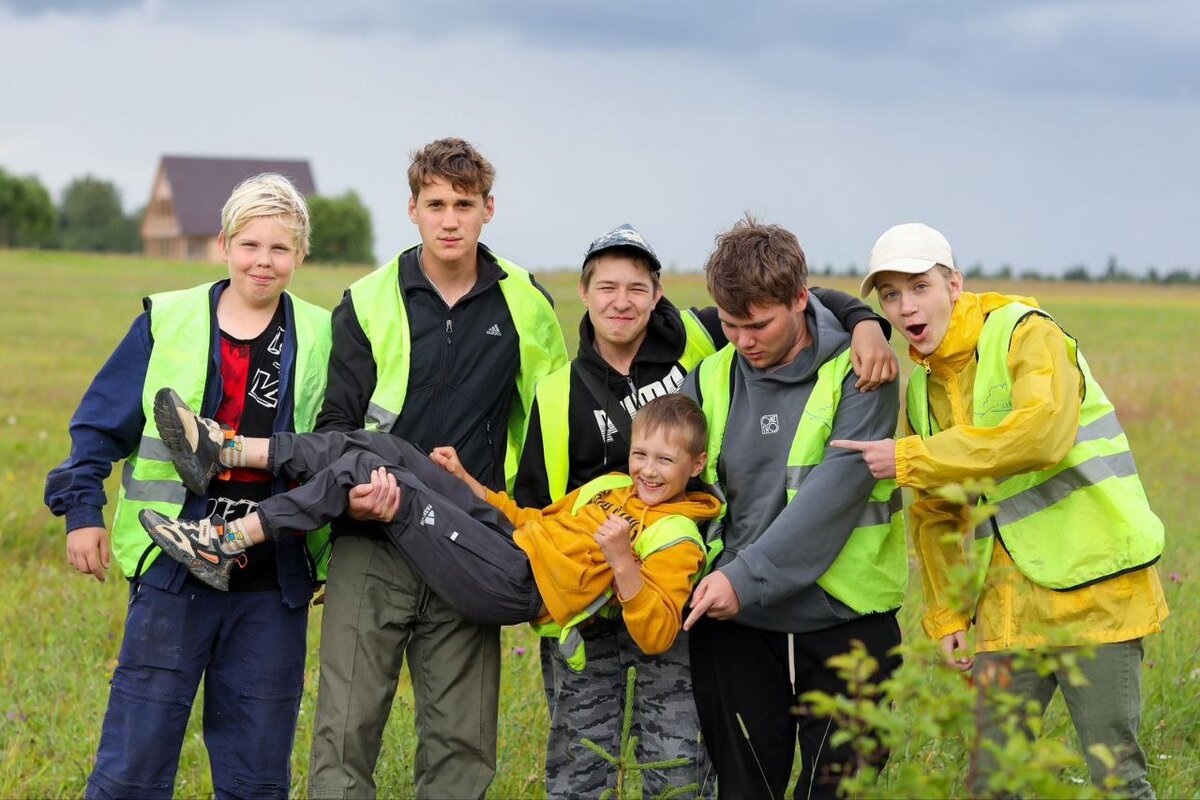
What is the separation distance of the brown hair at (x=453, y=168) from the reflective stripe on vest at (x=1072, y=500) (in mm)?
1928

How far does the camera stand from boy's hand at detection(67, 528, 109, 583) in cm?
452

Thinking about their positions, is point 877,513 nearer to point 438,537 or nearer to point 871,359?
point 871,359

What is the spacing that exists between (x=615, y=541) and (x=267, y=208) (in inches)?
70.0

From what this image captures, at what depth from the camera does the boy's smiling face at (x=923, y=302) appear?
A: 4176 millimetres

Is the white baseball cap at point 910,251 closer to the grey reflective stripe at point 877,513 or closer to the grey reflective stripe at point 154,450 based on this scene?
the grey reflective stripe at point 877,513

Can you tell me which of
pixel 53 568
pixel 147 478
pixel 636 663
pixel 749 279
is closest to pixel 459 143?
pixel 749 279

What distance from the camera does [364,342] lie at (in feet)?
15.5


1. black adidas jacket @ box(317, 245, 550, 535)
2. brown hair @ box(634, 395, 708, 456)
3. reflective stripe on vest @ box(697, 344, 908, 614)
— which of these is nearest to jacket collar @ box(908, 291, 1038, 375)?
reflective stripe on vest @ box(697, 344, 908, 614)

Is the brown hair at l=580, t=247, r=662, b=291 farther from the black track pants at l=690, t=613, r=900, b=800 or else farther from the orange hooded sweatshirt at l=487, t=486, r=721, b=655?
the black track pants at l=690, t=613, r=900, b=800

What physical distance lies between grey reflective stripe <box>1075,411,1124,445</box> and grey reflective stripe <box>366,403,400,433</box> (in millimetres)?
2399

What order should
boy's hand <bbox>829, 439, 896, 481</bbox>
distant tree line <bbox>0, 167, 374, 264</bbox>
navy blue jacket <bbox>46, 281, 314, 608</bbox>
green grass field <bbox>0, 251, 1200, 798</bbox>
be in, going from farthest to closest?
distant tree line <bbox>0, 167, 374, 264</bbox>
green grass field <bbox>0, 251, 1200, 798</bbox>
navy blue jacket <bbox>46, 281, 314, 608</bbox>
boy's hand <bbox>829, 439, 896, 481</bbox>

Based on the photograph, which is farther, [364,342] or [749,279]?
[364,342]

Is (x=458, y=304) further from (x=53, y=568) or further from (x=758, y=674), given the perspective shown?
(x=53, y=568)

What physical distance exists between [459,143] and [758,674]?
7.46ft
